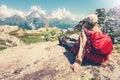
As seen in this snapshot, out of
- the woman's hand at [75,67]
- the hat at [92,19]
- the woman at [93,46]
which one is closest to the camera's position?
the woman at [93,46]

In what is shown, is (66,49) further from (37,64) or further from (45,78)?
(45,78)

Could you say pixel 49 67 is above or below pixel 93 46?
below

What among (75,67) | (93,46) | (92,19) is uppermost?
(92,19)

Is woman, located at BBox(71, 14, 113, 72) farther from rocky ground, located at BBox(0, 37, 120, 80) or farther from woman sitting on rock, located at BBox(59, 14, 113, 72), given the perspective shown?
rocky ground, located at BBox(0, 37, 120, 80)

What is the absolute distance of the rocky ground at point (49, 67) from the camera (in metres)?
13.7

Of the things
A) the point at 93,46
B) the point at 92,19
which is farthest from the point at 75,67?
the point at 92,19

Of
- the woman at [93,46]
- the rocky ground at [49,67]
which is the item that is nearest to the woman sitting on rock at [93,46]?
the woman at [93,46]

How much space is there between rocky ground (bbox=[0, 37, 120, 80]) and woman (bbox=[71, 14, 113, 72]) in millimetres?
521

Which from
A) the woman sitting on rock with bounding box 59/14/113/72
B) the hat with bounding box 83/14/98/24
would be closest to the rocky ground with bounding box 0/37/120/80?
the woman sitting on rock with bounding box 59/14/113/72

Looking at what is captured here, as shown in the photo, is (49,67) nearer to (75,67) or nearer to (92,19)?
(75,67)

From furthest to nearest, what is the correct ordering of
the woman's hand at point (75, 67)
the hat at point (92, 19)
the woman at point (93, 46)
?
the hat at point (92, 19), the woman's hand at point (75, 67), the woman at point (93, 46)

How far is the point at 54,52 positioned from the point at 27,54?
75.6 inches

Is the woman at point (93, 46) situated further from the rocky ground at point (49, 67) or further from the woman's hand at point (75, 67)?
the rocky ground at point (49, 67)

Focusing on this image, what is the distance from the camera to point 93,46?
13695 millimetres
